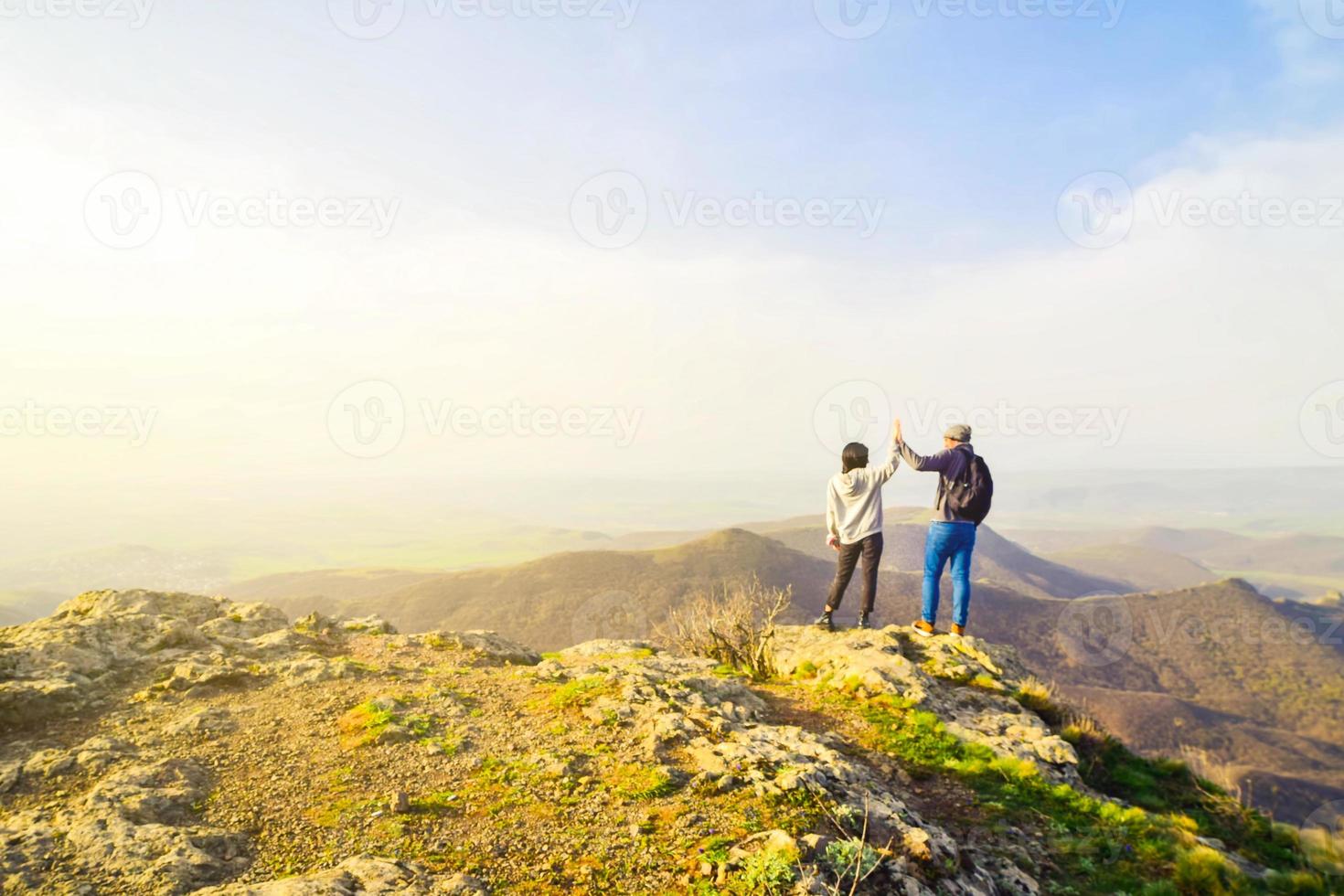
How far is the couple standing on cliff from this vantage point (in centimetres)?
962

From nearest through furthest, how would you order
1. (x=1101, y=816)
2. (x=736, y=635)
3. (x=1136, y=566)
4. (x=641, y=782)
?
(x=641, y=782), (x=1101, y=816), (x=736, y=635), (x=1136, y=566)

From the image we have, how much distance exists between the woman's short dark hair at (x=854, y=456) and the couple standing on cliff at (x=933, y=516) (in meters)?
0.02

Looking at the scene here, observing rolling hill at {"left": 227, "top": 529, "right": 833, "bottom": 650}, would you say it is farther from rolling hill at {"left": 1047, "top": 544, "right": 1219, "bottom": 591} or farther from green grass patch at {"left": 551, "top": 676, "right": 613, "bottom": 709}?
rolling hill at {"left": 1047, "top": 544, "right": 1219, "bottom": 591}

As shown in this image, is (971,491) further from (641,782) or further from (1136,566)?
(1136,566)

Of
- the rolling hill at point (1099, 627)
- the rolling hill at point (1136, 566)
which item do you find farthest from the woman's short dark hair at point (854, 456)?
the rolling hill at point (1136, 566)

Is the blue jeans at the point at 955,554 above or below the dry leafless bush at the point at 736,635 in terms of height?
above

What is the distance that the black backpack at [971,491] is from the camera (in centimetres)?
957

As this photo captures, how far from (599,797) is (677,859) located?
43.9 inches

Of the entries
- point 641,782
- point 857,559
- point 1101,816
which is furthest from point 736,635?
point 641,782

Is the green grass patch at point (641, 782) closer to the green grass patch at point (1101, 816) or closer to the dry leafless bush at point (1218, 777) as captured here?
the green grass patch at point (1101, 816)

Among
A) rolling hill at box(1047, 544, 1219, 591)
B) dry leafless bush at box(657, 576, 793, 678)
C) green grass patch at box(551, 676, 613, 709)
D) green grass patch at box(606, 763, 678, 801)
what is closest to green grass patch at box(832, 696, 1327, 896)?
dry leafless bush at box(657, 576, 793, 678)

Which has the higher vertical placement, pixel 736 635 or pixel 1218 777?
pixel 736 635

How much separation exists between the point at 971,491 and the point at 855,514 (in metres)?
1.84

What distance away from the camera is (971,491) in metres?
9.55
